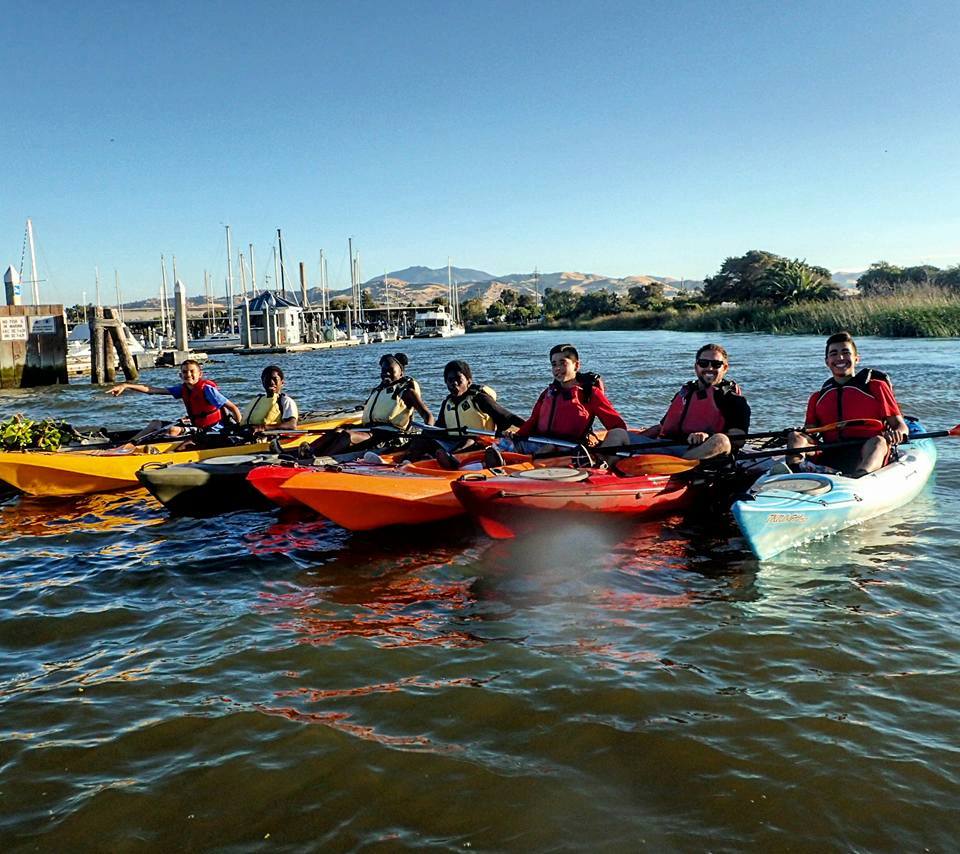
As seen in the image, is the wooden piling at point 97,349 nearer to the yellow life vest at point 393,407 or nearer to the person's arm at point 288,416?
the person's arm at point 288,416

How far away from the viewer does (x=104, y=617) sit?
5.58 meters

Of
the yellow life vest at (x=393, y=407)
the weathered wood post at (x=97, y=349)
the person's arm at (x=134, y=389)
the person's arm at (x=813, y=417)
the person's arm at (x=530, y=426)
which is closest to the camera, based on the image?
the person's arm at (x=813, y=417)

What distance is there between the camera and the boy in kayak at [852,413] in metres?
7.56

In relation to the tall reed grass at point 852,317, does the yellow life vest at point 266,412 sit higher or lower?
lower

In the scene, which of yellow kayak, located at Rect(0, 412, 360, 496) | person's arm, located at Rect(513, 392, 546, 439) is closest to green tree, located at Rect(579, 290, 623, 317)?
yellow kayak, located at Rect(0, 412, 360, 496)

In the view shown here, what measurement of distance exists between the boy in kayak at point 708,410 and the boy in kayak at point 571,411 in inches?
21.8

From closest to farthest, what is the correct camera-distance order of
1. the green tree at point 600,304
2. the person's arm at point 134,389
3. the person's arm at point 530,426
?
1. the person's arm at point 530,426
2. the person's arm at point 134,389
3. the green tree at point 600,304

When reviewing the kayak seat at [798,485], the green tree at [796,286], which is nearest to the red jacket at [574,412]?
the kayak seat at [798,485]

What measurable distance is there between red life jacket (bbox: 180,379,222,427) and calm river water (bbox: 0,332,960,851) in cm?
253

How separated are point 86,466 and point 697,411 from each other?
6251 mm

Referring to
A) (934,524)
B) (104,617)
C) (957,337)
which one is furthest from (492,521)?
(957,337)

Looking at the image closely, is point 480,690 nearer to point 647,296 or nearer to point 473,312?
point 647,296

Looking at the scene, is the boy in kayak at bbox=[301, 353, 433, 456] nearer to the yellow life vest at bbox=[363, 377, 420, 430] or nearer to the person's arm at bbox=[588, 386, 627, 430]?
the yellow life vest at bbox=[363, 377, 420, 430]

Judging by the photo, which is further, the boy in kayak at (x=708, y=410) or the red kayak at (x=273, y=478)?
the boy in kayak at (x=708, y=410)
